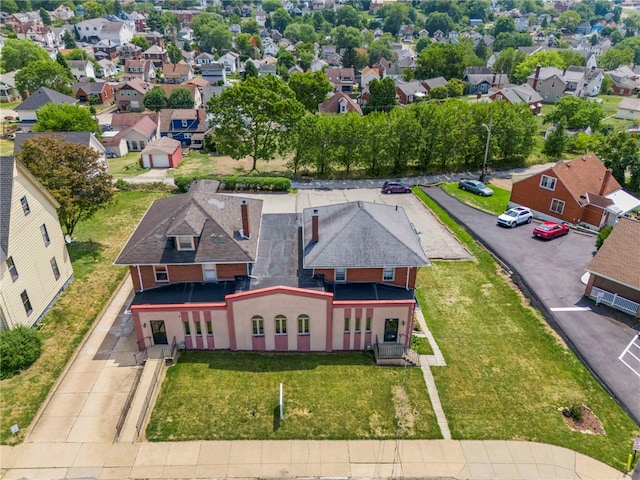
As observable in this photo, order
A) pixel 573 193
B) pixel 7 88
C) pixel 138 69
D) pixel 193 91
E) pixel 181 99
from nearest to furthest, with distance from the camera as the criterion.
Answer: pixel 573 193 < pixel 181 99 < pixel 193 91 < pixel 7 88 < pixel 138 69

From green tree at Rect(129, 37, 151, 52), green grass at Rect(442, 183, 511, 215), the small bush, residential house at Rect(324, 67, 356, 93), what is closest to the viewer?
the small bush

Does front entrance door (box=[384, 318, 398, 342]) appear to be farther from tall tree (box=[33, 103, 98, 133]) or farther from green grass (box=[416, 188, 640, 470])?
tall tree (box=[33, 103, 98, 133])

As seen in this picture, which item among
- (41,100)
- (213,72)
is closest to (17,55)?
(41,100)

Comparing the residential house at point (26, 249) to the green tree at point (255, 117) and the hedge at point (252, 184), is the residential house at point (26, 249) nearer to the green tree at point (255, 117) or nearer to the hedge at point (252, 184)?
the hedge at point (252, 184)

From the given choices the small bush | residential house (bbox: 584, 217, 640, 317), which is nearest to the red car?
residential house (bbox: 584, 217, 640, 317)

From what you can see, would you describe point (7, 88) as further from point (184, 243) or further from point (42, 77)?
point (184, 243)

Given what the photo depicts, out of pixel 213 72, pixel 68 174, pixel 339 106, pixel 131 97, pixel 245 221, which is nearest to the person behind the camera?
pixel 245 221
